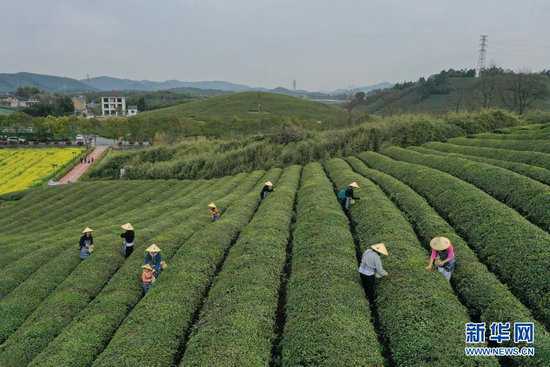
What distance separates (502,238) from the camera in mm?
14336

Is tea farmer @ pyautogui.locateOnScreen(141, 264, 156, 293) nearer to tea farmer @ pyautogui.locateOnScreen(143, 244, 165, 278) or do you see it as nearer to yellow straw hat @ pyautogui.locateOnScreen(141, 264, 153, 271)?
yellow straw hat @ pyautogui.locateOnScreen(141, 264, 153, 271)

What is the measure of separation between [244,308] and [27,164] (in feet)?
295

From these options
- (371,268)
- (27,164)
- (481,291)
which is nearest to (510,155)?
(481,291)

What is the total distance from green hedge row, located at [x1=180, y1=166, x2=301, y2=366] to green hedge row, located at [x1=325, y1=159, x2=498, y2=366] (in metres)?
3.92

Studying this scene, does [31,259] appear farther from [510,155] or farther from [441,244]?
[510,155]

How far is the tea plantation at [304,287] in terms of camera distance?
10094mm

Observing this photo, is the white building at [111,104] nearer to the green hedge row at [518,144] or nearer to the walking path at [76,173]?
the walking path at [76,173]

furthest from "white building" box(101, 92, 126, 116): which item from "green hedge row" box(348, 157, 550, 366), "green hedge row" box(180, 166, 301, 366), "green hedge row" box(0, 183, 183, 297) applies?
"green hedge row" box(348, 157, 550, 366)

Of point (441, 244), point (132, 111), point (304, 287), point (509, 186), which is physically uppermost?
point (132, 111)

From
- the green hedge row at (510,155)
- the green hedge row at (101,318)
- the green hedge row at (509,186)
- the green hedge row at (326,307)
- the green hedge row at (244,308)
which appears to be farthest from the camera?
the green hedge row at (510,155)

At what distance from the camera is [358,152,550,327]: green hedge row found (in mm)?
11438

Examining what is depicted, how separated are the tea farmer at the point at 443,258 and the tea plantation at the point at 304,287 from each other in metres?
0.37

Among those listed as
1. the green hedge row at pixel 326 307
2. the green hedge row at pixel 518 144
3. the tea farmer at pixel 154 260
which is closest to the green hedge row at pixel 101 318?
the tea farmer at pixel 154 260

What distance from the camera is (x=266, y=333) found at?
11078 millimetres
